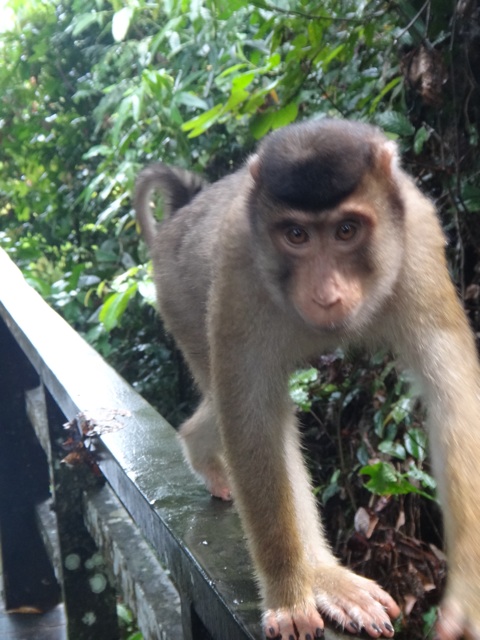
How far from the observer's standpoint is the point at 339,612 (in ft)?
5.59

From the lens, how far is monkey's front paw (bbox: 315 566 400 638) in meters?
1.53

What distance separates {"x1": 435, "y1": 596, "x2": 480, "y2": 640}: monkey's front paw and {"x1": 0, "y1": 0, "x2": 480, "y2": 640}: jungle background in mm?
726

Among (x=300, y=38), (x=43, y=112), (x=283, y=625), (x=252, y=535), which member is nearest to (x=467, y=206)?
(x=300, y=38)

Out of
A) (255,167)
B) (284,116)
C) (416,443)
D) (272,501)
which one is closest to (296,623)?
(272,501)

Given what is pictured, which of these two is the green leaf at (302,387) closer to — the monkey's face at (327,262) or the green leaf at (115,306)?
the green leaf at (115,306)

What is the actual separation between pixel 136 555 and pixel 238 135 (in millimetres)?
3123

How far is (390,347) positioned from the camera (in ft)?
7.27

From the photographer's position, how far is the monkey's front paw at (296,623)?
1608 mm

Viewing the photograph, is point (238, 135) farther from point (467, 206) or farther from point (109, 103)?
point (467, 206)

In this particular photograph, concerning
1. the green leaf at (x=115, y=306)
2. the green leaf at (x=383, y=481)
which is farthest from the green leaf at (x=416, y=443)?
the green leaf at (x=115, y=306)

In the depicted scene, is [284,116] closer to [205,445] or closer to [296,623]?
[205,445]

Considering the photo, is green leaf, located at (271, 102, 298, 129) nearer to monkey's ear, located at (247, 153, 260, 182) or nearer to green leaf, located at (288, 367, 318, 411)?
green leaf, located at (288, 367, 318, 411)

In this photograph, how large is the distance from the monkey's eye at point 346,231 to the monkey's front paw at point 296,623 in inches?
33.4

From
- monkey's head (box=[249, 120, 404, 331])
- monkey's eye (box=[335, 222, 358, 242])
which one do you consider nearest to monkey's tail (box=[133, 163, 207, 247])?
monkey's head (box=[249, 120, 404, 331])
